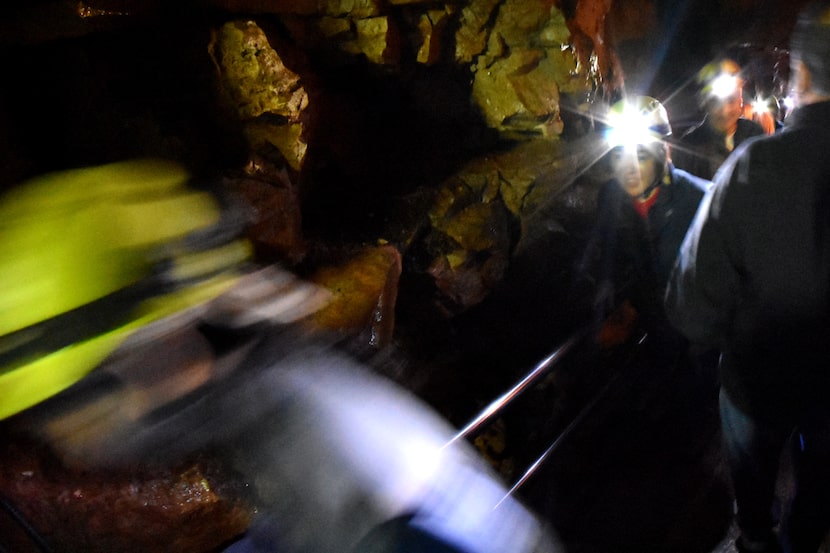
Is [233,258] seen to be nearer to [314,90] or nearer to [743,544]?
[743,544]

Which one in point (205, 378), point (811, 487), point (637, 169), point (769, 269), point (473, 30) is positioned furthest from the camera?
point (473, 30)

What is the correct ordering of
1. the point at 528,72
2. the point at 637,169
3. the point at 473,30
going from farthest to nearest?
the point at 528,72 < the point at 473,30 < the point at 637,169

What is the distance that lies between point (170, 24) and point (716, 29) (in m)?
6.72

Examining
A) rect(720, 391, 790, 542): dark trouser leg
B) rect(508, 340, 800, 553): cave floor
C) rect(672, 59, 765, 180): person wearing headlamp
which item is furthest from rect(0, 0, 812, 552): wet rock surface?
rect(672, 59, 765, 180): person wearing headlamp

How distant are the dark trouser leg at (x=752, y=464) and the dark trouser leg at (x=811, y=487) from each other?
77 mm

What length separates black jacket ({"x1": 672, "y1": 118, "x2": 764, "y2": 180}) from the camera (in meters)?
3.28

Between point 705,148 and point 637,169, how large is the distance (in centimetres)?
121

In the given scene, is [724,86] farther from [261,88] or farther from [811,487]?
[261,88]

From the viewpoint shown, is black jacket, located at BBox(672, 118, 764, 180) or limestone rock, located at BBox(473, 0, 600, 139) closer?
black jacket, located at BBox(672, 118, 764, 180)

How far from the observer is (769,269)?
1.51 m

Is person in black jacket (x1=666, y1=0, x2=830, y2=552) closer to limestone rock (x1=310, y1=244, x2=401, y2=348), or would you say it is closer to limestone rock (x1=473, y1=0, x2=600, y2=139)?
limestone rock (x1=310, y1=244, x2=401, y2=348)

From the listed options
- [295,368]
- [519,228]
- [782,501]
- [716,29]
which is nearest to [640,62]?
[716,29]

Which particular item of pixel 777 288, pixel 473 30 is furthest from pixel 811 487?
pixel 473 30

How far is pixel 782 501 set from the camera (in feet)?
7.96
